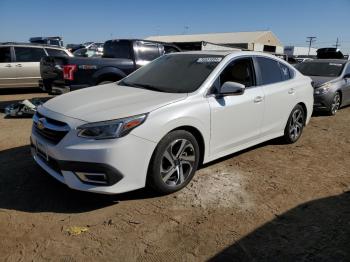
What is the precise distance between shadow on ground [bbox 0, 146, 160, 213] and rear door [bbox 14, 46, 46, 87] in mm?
7468

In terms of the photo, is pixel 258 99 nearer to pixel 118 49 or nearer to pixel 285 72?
pixel 285 72

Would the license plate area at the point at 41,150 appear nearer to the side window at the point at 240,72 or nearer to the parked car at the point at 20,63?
the side window at the point at 240,72

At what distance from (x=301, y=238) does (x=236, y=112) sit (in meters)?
1.86

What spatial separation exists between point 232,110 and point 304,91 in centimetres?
223

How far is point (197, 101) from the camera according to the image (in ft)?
13.3

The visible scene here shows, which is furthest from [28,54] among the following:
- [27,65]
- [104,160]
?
[104,160]

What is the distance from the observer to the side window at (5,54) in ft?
36.0

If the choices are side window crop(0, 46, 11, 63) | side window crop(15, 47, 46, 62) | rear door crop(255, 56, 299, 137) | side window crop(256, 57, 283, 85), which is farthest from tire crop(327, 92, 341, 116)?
side window crop(0, 46, 11, 63)

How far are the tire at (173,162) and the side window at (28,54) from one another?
29.7ft

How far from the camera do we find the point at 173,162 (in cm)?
389

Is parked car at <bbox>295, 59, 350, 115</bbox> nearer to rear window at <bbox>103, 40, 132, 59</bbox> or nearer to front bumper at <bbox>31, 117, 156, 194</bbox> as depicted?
rear window at <bbox>103, 40, 132, 59</bbox>

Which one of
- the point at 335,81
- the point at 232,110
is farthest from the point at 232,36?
the point at 232,110

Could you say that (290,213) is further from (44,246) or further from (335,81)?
(335,81)

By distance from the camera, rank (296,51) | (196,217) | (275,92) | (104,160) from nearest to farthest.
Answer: (104,160) < (196,217) < (275,92) < (296,51)
